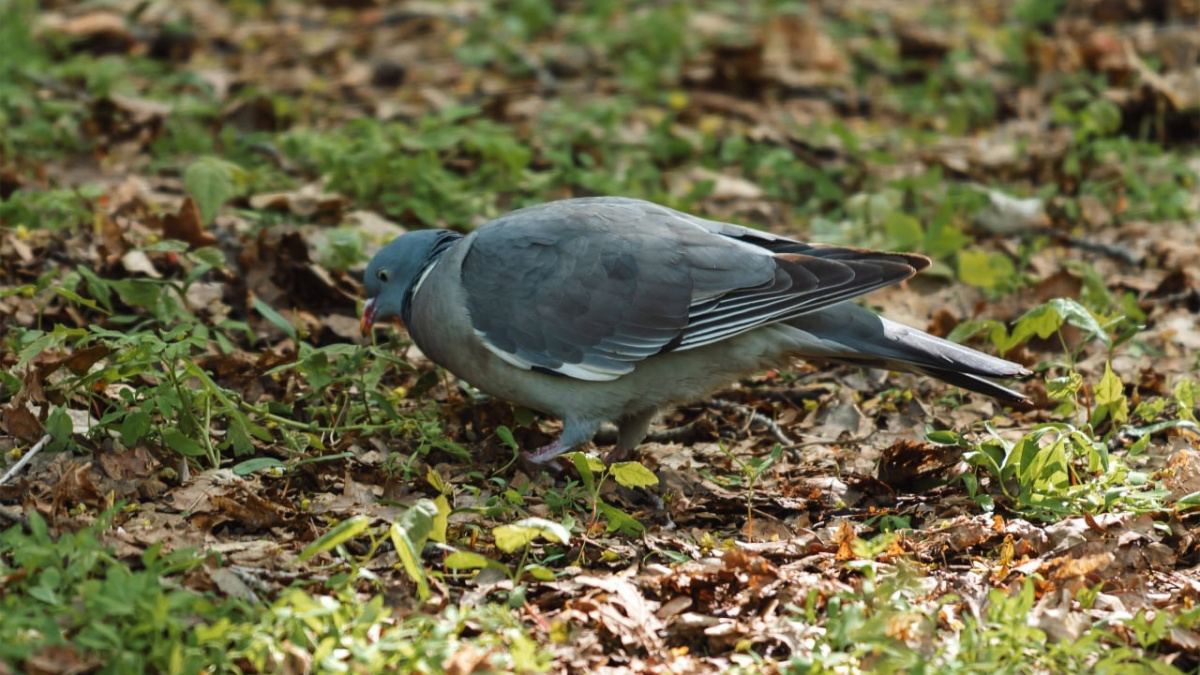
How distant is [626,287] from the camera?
457 centimetres

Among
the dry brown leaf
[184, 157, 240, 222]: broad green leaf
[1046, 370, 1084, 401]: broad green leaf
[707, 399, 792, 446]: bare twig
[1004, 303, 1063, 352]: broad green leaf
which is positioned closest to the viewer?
[1046, 370, 1084, 401]: broad green leaf

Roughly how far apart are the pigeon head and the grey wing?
0.36 metres

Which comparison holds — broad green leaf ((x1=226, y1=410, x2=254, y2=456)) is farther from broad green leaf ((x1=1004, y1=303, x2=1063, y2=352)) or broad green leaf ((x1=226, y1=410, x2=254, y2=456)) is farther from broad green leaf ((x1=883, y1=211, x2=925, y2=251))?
broad green leaf ((x1=883, y1=211, x2=925, y2=251))

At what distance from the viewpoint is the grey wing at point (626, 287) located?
450cm

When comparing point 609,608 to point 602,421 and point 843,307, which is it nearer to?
point 602,421

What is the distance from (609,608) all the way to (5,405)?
212 cm

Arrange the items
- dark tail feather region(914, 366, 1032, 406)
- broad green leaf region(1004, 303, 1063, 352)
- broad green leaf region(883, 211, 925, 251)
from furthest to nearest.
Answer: broad green leaf region(883, 211, 925, 251), broad green leaf region(1004, 303, 1063, 352), dark tail feather region(914, 366, 1032, 406)

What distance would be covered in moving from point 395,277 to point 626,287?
0.96m

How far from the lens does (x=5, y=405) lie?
4.25 m

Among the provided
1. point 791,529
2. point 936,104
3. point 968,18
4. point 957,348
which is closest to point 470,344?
point 791,529

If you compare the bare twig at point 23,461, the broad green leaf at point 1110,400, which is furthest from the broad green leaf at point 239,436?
the broad green leaf at point 1110,400

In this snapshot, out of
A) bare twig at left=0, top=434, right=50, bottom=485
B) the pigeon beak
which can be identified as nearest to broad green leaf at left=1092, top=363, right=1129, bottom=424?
the pigeon beak

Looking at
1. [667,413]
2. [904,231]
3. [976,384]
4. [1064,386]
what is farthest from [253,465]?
[904,231]

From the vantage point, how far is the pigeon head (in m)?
5.00
